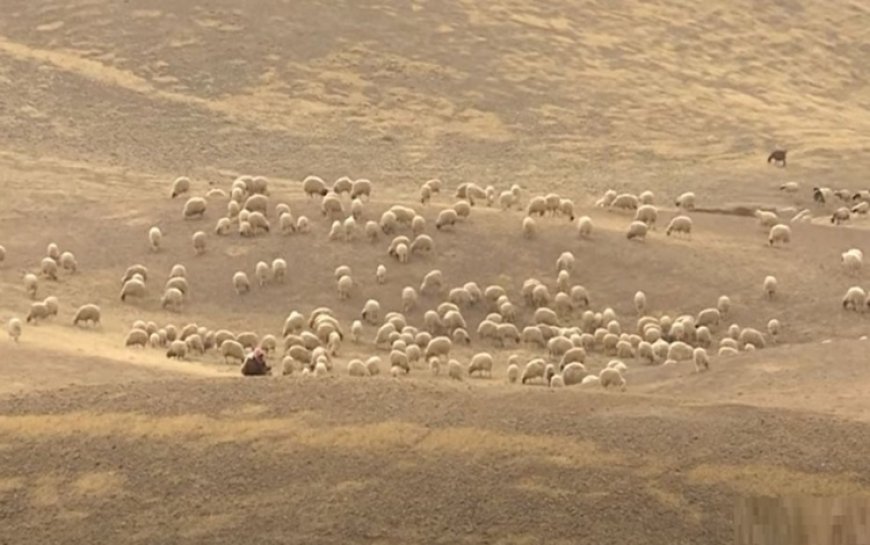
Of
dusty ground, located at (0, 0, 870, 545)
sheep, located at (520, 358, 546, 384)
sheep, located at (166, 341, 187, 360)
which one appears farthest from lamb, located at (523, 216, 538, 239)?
sheep, located at (166, 341, 187, 360)

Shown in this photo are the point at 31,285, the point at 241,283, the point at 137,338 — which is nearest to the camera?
the point at 137,338

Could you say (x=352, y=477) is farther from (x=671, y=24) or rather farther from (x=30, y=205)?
(x=671, y=24)

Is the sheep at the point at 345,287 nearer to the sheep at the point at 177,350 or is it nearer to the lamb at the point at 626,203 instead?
the sheep at the point at 177,350

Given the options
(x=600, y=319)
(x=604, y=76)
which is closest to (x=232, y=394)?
(x=600, y=319)

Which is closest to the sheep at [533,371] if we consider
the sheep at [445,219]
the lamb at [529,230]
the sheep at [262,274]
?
the sheep at [262,274]

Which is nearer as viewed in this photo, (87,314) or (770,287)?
(87,314)

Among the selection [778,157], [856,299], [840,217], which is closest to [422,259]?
[856,299]

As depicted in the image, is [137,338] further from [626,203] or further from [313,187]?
[626,203]
